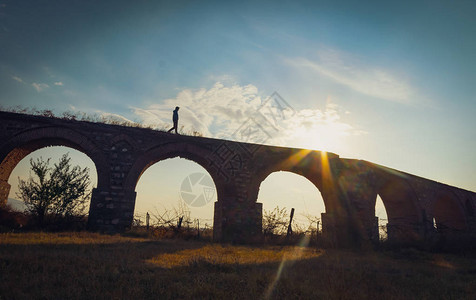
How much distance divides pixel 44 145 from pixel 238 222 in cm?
807

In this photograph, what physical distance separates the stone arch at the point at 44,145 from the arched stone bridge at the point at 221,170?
1.2 inches

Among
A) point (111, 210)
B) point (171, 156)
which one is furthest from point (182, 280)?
point (171, 156)

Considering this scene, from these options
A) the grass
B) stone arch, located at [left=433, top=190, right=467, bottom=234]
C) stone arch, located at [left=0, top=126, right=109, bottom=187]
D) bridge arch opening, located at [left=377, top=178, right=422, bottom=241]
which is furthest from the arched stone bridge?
stone arch, located at [left=433, top=190, right=467, bottom=234]

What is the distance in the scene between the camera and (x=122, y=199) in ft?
33.1

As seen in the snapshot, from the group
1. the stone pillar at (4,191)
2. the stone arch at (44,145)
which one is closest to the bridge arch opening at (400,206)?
the stone arch at (44,145)

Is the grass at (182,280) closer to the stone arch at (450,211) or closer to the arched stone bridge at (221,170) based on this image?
the arched stone bridge at (221,170)

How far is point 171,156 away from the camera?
1152cm

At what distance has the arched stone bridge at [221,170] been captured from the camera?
9.96m

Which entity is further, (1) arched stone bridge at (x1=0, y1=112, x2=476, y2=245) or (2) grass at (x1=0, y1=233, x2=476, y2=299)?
(1) arched stone bridge at (x1=0, y1=112, x2=476, y2=245)

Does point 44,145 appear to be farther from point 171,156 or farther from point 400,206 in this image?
point 400,206

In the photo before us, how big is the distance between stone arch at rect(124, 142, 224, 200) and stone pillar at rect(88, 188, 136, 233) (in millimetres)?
439

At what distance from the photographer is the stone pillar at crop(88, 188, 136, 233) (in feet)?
32.0

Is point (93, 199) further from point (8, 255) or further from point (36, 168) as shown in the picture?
point (8, 255)

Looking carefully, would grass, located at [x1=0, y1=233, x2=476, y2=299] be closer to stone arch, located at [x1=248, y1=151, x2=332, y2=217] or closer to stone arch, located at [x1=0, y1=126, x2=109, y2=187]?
stone arch, located at [x1=0, y1=126, x2=109, y2=187]
